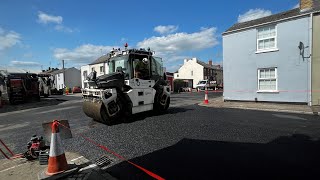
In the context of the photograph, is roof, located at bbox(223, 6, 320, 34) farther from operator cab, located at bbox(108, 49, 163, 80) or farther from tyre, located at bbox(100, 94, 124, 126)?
tyre, located at bbox(100, 94, 124, 126)

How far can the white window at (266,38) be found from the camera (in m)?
13.9

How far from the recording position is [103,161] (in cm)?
495

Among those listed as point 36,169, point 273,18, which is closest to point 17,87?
point 36,169

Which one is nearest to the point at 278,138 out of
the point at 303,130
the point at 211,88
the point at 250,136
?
the point at 250,136

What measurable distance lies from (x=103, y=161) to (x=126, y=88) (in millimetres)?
4817

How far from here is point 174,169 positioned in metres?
4.34

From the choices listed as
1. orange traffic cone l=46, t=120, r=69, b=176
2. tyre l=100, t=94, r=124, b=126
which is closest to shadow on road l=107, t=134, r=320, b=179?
orange traffic cone l=46, t=120, r=69, b=176

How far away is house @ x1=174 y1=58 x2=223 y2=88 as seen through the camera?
186ft

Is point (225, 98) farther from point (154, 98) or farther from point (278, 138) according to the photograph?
point (278, 138)

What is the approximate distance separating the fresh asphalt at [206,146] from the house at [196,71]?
153 ft

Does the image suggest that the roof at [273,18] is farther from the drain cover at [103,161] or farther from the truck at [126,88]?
the drain cover at [103,161]

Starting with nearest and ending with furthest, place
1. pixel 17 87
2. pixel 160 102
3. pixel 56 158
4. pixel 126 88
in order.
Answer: pixel 56 158, pixel 126 88, pixel 160 102, pixel 17 87

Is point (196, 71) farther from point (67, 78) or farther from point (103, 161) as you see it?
point (103, 161)

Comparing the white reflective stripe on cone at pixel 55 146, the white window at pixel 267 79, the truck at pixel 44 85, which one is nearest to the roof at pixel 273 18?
the white window at pixel 267 79
